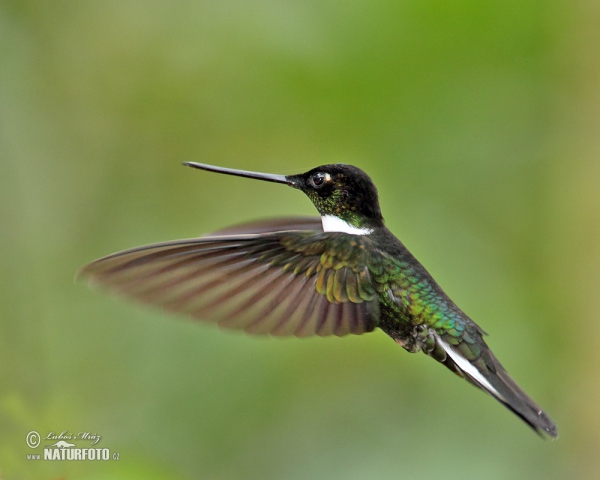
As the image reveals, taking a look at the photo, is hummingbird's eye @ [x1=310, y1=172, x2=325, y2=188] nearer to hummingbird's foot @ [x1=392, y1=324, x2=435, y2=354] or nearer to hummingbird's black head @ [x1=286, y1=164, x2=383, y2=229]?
hummingbird's black head @ [x1=286, y1=164, x2=383, y2=229]

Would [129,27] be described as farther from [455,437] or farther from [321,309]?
[455,437]

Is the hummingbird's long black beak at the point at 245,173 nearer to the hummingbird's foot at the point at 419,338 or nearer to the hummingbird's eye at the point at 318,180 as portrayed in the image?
the hummingbird's eye at the point at 318,180

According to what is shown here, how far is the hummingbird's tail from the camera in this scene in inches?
77.7

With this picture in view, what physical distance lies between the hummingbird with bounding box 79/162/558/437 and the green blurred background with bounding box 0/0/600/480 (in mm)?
1232

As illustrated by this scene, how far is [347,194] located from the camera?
2.34 m

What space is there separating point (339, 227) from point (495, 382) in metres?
0.67

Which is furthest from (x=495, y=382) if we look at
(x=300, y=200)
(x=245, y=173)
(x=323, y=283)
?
(x=300, y=200)

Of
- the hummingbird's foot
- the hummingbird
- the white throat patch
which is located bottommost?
the hummingbird's foot

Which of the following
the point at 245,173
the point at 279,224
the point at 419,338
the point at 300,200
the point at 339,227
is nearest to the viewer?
the point at 245,173

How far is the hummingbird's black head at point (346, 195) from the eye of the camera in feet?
7.63

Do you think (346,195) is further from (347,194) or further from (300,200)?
(300,200)

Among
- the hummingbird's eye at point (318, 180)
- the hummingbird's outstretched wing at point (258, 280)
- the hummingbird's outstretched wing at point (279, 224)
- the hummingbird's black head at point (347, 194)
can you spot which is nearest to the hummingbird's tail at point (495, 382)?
the hummingbird's outstretched wing at point (258, 280)

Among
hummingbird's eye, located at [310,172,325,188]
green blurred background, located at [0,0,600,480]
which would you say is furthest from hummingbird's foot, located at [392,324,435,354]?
green blurred background, located at [0,0,600,480]

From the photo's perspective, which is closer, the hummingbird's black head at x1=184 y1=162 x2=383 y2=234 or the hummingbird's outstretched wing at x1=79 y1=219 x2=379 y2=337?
the hummingbird's outstretched wing at x1=79 y1=219 x2=379 y2=337
